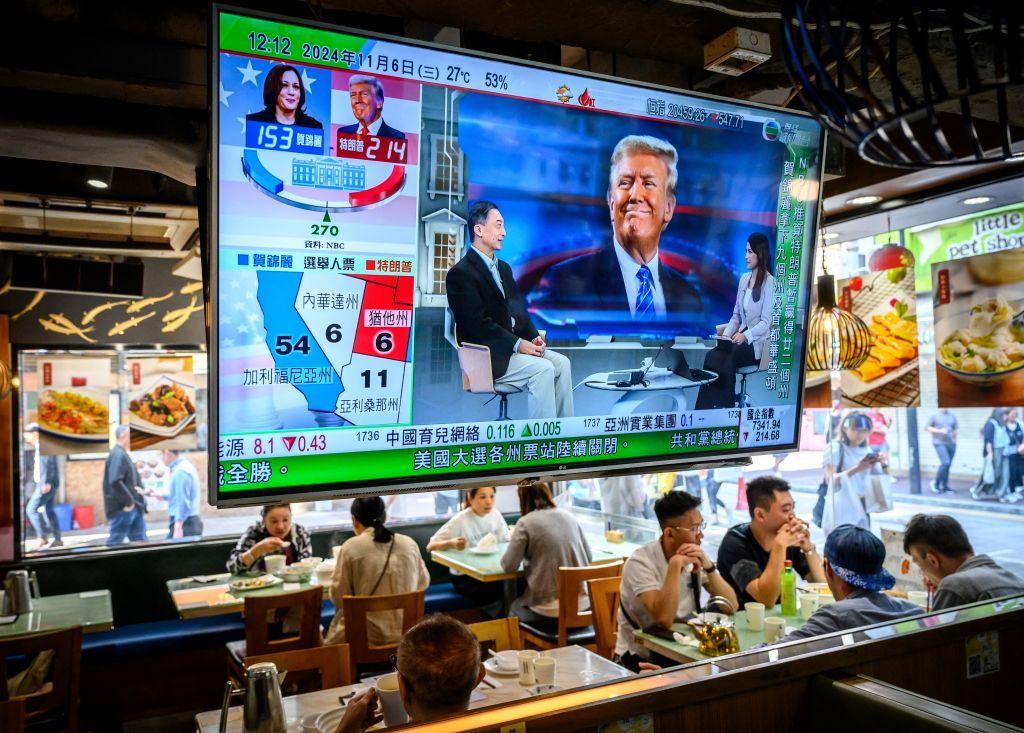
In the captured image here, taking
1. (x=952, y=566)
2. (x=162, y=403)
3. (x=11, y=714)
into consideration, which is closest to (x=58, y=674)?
(x=11, y=714)

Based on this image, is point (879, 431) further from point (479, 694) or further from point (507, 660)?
point (479, 694)

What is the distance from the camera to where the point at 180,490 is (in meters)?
6.93

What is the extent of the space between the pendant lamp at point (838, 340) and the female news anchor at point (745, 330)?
6.49ft

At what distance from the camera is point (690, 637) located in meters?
3.62

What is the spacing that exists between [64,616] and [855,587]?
425cm

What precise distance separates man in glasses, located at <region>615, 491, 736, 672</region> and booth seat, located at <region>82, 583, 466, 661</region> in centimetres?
281

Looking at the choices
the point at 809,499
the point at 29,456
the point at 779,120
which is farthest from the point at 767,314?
the point at 29,456

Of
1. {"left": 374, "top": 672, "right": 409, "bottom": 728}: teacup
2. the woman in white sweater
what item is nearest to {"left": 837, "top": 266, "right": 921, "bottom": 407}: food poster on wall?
the woman in white sweater

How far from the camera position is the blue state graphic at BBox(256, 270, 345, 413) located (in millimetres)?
1729

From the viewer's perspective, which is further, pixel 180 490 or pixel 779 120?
pixel 180 490

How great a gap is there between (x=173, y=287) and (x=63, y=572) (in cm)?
256

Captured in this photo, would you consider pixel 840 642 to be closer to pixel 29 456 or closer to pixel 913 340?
pixel 913 340

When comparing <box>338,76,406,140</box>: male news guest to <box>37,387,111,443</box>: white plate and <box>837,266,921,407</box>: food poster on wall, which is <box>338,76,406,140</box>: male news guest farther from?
<box>37,387,111,443</box>: white plate

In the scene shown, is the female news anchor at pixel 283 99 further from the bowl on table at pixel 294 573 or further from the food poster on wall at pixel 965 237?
the food poster on wall at pixel 965 237
